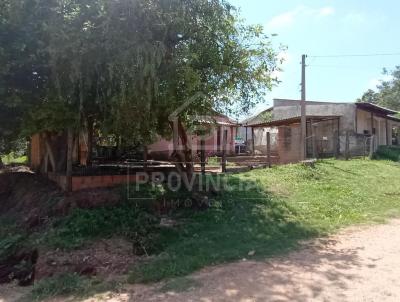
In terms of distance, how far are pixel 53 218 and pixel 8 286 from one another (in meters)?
2.13

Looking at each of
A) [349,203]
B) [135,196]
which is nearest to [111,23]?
[135,196]

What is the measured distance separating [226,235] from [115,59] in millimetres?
3693

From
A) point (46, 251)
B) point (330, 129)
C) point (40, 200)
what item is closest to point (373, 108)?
point (330, 129)

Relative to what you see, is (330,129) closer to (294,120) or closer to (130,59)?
(294,120)

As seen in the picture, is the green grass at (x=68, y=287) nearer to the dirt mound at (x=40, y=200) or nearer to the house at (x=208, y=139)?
the dirt mound at (x=40, y=200)

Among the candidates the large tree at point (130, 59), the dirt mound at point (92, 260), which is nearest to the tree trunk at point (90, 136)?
the large tree at point (130, 59)

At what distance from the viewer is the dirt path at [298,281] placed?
16.8ft

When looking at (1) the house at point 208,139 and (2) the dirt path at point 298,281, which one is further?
(1) the house at point 208,139

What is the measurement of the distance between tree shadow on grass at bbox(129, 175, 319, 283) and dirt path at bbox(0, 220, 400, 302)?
363mm

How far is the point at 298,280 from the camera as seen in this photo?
5566 millimetres

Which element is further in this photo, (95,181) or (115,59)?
(95,181)

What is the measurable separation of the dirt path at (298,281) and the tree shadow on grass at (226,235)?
36cm

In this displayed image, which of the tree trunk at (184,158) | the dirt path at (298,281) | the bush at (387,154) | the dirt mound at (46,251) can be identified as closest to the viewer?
the dirt path at (298,281)

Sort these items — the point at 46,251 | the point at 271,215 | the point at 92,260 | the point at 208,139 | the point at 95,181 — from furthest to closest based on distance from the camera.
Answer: the point at 208,139 → the point at 95,181 → the point at 271,215 → the point at 46,251 → the point at 92,260
